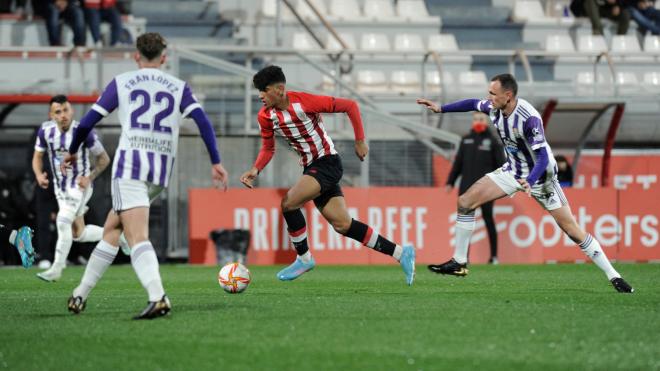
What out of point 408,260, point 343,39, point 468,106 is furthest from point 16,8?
point 408,260

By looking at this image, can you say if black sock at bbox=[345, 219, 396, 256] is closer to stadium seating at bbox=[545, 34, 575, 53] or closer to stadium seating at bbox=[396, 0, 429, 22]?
stadium seating at bbox=[545, 34, 575, 53]

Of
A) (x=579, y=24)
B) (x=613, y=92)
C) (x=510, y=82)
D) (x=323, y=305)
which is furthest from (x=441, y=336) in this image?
(x=579, y=24)

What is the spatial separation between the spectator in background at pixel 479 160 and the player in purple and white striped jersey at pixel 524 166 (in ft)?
19.5

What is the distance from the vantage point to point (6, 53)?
19047mm

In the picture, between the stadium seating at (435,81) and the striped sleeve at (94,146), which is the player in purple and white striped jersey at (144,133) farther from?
the stadium seating at (435,81)

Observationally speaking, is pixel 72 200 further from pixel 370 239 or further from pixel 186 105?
pixel 186 105

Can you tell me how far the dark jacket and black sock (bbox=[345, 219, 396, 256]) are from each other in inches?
254

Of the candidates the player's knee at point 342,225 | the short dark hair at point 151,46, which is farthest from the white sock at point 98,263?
the player's knee at point 342,225

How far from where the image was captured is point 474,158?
17422 millimetres

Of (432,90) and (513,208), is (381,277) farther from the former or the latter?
(432,90)

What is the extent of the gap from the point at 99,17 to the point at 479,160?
7.51 m

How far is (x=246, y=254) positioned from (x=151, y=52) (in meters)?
10.1

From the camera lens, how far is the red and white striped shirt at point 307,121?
1080 centimetres

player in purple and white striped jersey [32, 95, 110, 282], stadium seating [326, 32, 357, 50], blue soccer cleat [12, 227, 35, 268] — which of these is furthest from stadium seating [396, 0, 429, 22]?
blue soccer cleat [12, 227, 35, 268]
